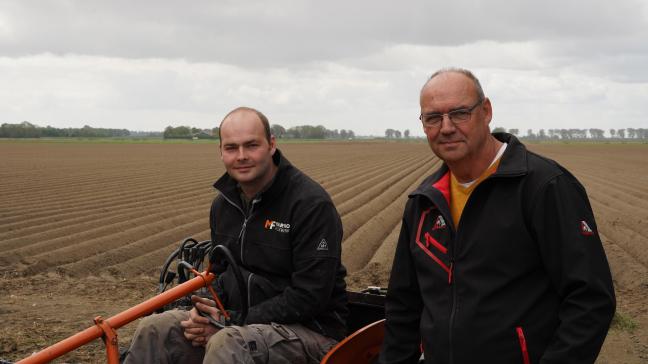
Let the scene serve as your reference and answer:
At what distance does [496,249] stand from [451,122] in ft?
1.66

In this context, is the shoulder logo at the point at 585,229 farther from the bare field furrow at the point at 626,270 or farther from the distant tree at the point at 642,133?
the distant tree at the point at 642,133

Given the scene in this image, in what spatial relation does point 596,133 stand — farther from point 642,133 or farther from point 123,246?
point 123,246

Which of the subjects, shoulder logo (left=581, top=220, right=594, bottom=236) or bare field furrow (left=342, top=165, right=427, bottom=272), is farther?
bare field furrow (left=342, top=165, right=427, bottom=272)

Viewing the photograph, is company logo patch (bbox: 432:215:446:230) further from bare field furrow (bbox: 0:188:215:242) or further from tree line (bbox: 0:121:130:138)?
tree line (bbox: 0:121:130:138)

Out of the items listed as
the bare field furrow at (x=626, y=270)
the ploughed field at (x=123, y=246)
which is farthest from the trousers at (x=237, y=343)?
the bare field furrow at (x=626, y=270)

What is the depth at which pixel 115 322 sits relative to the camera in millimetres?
2381

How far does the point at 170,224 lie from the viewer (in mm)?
10336

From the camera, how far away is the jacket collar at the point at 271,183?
3039 mm

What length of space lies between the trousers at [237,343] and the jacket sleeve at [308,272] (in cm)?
8

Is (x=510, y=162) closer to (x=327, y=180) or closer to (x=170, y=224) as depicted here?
(x=170, y=224)

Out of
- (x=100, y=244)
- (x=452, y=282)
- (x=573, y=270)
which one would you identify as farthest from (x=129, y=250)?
(x=573, y=270)

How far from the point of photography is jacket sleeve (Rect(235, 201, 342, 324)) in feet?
9.45

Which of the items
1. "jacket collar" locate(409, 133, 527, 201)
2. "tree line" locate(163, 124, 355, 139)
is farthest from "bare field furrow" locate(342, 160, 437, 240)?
"tree line" locate(163, 124, 355, 139)

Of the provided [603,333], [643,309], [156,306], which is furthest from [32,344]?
[643,309]
